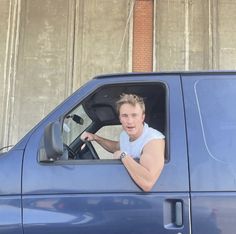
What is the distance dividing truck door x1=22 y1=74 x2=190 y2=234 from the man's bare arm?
3cm

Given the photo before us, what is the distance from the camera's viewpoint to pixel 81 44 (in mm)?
15875

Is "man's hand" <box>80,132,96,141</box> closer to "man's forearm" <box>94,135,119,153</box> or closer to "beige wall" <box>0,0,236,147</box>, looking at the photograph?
"man's forearm" <box>94,135,119,153</box>

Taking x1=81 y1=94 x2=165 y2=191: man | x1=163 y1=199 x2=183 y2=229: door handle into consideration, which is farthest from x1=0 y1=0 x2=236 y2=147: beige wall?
x1=163 y1=199 x2=183 y2=229: door handle

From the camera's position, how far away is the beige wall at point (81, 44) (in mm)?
15516

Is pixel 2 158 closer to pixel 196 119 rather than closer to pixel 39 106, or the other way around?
pixel 196 119

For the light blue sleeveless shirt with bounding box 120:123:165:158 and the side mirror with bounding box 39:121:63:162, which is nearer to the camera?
the side mirror with bounding box 39:121:63:162

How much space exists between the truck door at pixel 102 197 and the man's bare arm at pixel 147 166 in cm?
3

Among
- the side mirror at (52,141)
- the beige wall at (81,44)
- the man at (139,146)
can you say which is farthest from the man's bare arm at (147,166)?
the beige wall at (81,44)

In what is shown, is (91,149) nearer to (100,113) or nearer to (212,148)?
(100,113)

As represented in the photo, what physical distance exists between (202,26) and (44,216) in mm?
14052

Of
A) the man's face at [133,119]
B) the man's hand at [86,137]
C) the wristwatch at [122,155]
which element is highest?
the man's face at [133,119]

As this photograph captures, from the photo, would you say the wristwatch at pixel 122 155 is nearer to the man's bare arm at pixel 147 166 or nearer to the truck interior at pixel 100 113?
the man's bare arm at pixel 147 166

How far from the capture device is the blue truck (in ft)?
8.79

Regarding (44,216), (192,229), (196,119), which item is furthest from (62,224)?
(196,119)
